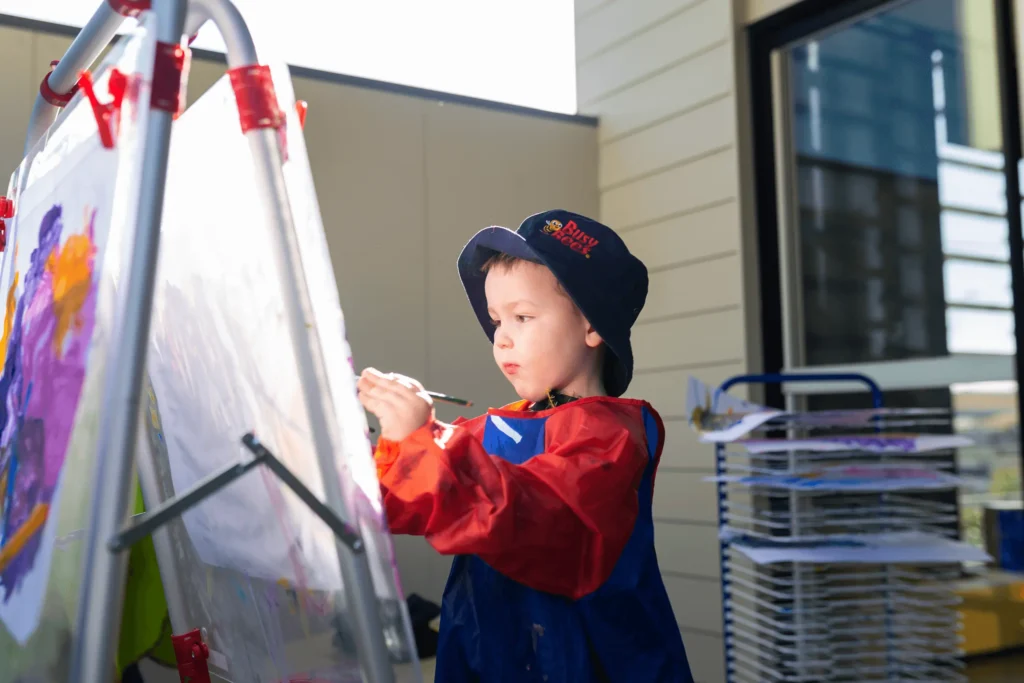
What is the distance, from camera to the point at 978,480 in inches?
90.4

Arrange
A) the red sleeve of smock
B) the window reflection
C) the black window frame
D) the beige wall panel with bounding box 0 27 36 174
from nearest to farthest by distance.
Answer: the red sleeve of smock, the window reflection, the beige wall panel with bounding box 0 27 36 174, the black window frame

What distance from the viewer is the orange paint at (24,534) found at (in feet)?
2.52

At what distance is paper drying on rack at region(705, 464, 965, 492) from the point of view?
1.89 meters

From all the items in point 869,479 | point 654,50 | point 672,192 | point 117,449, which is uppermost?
point 654,50

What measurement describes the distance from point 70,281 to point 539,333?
0.52m

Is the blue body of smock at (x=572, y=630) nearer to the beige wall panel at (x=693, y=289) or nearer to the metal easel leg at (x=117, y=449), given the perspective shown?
the metal easel leg at (x=117, y=449)

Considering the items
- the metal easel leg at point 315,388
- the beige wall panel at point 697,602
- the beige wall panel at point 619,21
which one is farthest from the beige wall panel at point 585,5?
the metal easel leg at point 315,388

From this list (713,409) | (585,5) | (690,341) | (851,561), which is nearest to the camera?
(851,561)

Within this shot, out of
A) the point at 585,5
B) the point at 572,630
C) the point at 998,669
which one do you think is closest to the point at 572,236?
the point at 572,630

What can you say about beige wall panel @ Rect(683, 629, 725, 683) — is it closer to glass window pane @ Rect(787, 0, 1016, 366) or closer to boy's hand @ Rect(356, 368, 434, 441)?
glass window pane @ Rect(787, 0, 1016, 366)

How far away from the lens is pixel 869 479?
196 cm

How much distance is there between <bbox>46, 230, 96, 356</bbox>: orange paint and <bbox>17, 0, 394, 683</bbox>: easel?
12cm

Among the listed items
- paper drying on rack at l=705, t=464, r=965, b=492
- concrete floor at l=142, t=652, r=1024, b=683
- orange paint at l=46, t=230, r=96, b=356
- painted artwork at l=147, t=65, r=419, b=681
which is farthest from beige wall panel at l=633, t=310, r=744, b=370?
orange paint at l=46, t=230, r=96, b=356

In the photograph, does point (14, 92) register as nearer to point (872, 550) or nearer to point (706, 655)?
point (872, 550)
